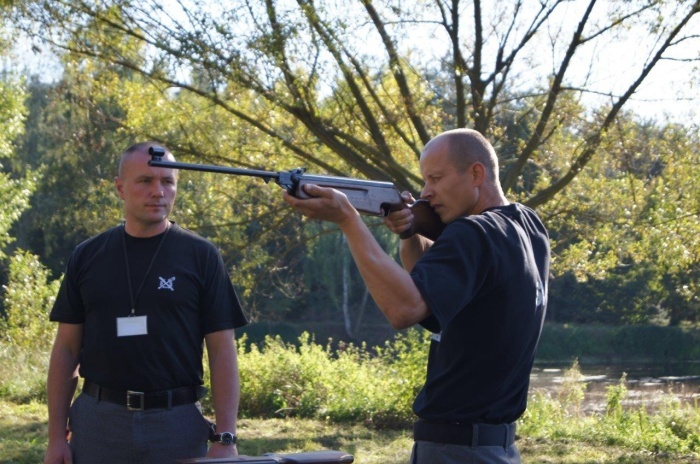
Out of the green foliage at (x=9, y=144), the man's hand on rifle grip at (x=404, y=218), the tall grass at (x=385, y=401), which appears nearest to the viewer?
the man's hand on rifle grip at (x=404, y=218)

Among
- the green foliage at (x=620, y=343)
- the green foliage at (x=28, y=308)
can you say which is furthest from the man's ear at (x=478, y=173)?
the green foliage at (x=620, y=343)

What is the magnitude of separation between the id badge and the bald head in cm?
144

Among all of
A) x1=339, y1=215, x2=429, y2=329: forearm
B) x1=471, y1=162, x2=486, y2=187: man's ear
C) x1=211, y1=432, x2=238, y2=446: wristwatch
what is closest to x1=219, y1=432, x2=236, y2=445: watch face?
x1=211, y1=432, x2=238, y2=446: wristwatch

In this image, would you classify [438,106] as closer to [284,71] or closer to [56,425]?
[284,71]

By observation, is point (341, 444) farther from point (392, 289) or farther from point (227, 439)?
point (392, 289)

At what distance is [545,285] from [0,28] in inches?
393

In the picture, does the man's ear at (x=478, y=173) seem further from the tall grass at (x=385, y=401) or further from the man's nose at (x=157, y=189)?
the tall grass at (x=385, y=401)

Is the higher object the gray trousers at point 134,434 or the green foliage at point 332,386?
the gray trousers at point 134,434

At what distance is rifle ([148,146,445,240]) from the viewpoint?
9.43 feet

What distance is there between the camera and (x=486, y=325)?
2920 millimetres

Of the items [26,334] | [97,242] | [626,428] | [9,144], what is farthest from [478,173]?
[9,144]

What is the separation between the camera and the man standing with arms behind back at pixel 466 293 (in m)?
2.71

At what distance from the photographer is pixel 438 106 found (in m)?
11.9

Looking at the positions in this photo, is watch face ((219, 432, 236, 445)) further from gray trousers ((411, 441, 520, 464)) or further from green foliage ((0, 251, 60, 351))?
green foliage ((0, 251, 60, 351))
